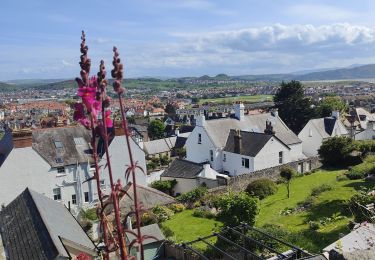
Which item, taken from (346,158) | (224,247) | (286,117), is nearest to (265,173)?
(346,158)

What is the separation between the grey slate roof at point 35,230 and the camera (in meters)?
12.5

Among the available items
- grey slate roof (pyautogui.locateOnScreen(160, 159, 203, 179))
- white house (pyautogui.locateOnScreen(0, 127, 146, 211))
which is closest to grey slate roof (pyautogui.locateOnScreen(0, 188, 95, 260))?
white house (pyautogui.locateOnScreen(0, 127, 146, 211))

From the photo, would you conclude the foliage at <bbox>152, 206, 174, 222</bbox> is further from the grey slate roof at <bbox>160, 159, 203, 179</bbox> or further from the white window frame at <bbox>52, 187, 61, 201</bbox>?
the white window frame at <bbox>52, 187, 61, 201</bbox>

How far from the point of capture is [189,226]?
25188mm

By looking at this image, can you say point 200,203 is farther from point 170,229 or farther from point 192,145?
point 192,145

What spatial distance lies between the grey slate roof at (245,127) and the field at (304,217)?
904 centimetres

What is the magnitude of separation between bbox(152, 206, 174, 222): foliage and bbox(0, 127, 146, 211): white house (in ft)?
11.7

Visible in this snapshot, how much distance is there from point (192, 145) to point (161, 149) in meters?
27.2

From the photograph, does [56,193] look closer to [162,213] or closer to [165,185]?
[162,213]

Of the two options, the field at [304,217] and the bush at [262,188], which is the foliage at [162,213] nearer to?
the field at [304,217]

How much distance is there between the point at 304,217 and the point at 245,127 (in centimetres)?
2037

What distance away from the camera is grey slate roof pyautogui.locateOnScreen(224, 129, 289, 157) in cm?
3577

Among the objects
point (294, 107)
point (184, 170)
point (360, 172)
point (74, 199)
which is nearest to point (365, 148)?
point (360, 172)

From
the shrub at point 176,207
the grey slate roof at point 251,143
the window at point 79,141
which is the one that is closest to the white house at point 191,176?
the grey slate roof at point 251,143
